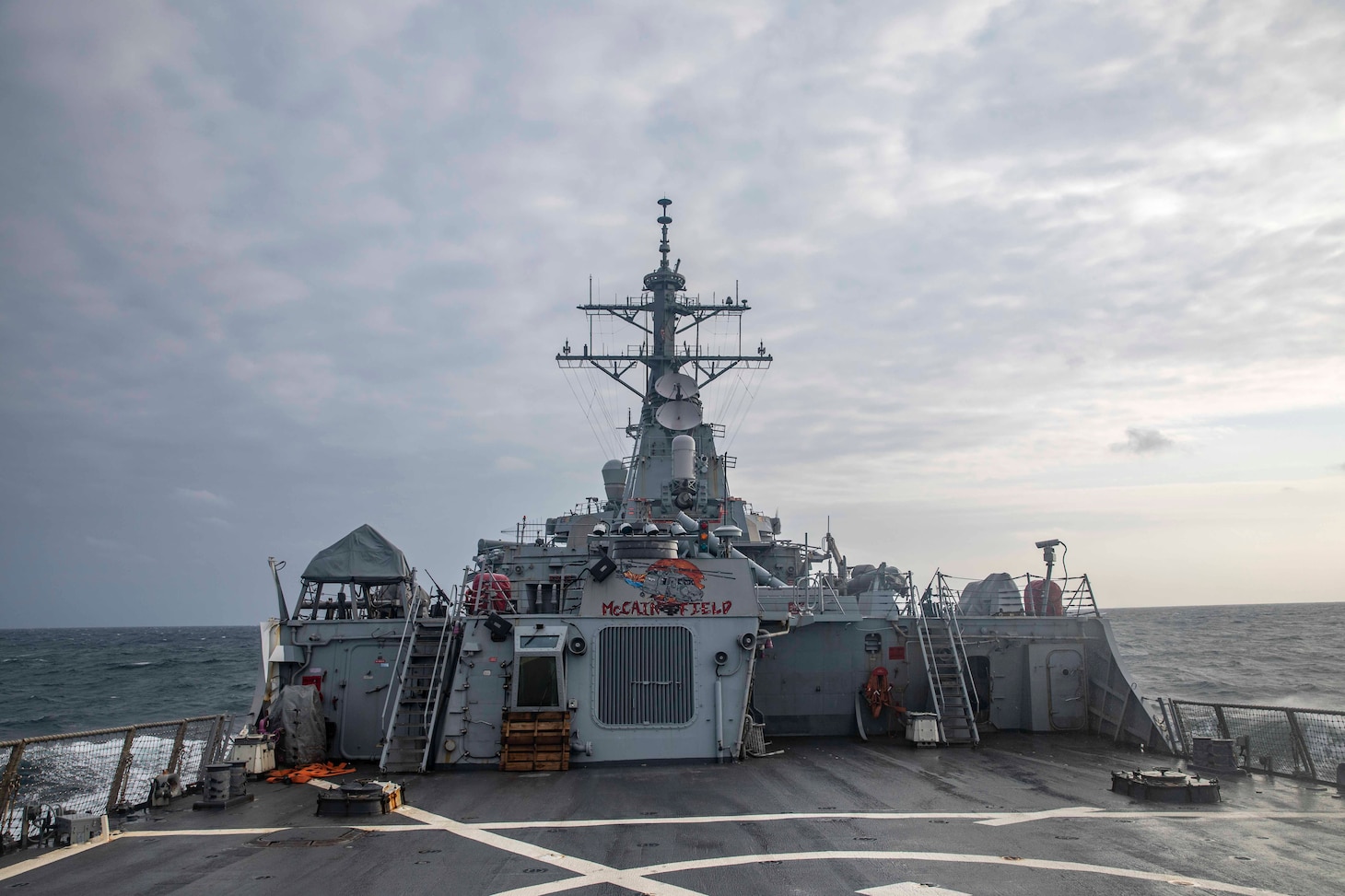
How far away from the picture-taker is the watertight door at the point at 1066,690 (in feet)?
53.9

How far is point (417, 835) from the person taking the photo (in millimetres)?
8984

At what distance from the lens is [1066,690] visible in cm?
1652

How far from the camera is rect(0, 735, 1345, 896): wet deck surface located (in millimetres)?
7305

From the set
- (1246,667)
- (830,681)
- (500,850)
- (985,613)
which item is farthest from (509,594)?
(1246,667)

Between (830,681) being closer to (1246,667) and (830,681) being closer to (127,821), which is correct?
(127,821)

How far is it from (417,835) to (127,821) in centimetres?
354

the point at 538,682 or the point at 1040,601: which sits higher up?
the point at 1040,601

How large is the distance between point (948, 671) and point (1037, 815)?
662cm

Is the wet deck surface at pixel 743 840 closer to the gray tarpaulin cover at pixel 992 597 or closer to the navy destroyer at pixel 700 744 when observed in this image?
the navy destroyer at pixel 700 744

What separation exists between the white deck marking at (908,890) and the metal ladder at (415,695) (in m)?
7.38

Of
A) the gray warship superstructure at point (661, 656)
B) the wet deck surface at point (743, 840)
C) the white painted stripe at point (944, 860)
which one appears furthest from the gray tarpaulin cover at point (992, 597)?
the white painted stripe at point (944, 860)

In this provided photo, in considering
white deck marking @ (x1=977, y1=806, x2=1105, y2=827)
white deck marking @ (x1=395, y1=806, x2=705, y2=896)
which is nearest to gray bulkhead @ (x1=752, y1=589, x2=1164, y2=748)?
white deck marking @ (x1=977, y1=806, x2=1105, y2=827)

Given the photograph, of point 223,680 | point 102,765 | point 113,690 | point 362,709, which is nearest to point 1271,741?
point 362,709

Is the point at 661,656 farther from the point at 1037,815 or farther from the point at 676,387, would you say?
the point at 676,387
